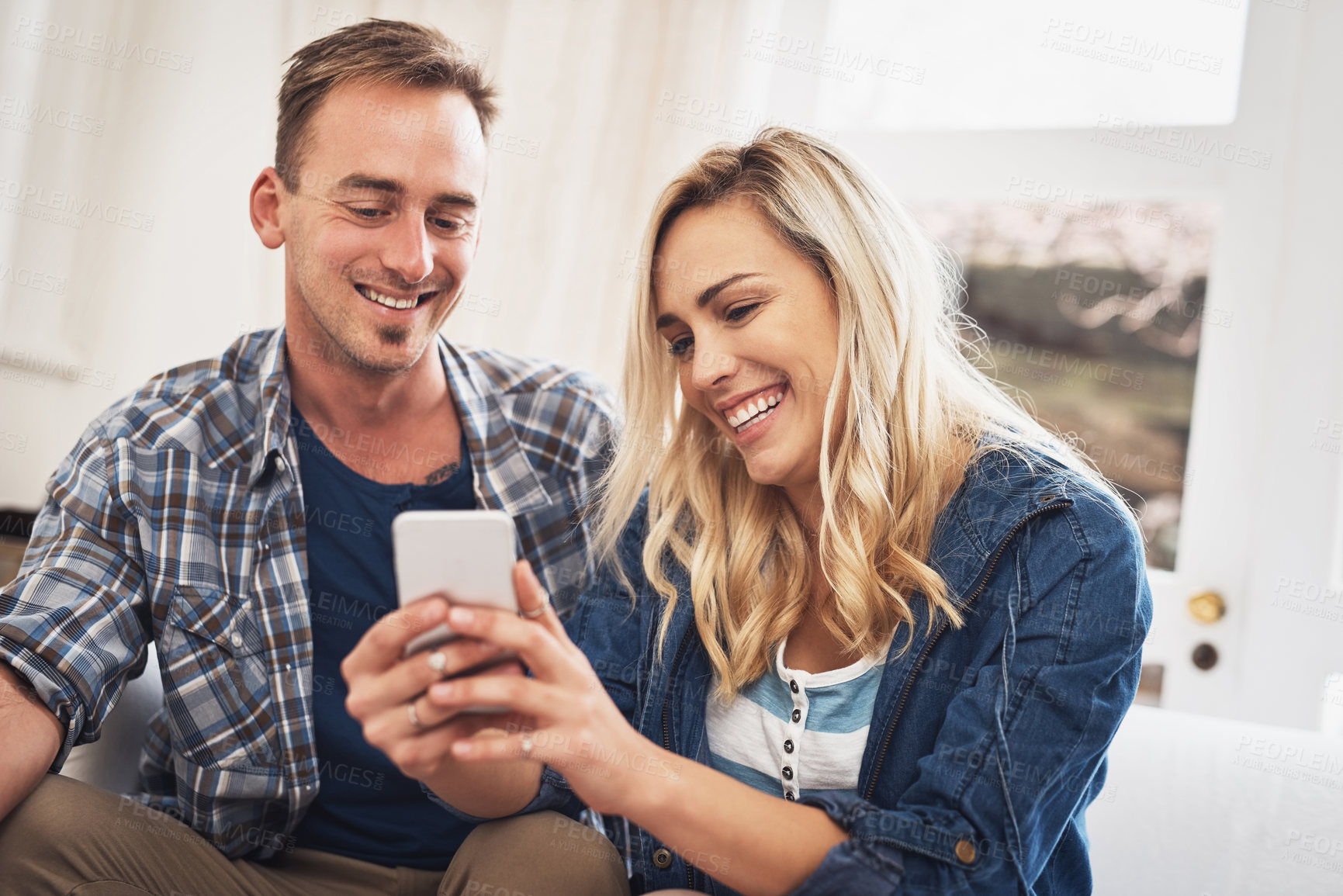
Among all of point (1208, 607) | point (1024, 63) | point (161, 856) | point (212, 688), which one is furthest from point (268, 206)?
point (1208, 607)

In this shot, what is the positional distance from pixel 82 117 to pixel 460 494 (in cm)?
197

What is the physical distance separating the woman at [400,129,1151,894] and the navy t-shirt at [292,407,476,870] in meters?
0.31

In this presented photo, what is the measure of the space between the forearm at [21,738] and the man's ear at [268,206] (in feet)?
2.72

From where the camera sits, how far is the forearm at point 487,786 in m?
1.21

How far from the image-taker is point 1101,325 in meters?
3.26

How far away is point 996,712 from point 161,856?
3.69ft

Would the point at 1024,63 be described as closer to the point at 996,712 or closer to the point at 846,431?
the point at 846,431

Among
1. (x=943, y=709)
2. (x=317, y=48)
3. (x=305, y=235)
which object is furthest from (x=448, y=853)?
(x=317, y=48)

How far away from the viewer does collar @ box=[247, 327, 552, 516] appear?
167 centimetres

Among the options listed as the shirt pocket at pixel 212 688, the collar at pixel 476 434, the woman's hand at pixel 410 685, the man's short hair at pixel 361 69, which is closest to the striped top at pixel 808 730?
the woman's hand at pixel 410 685

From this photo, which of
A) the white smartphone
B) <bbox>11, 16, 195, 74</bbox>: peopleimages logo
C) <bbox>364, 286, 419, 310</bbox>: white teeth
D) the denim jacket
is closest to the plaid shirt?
<bbox>364, 286, 419, 310</bbox>: white teeth

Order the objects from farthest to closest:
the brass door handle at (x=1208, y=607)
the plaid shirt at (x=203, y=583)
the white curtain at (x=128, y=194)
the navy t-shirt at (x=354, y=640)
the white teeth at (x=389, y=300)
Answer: the white curtain at (x=128, y=194), the brass door handle at (x=1208, y=607), the white teeth at (x=389, y=300), the navy t-shirt at (x=354, y=640), the plaid shirt at (x=203, y=583)

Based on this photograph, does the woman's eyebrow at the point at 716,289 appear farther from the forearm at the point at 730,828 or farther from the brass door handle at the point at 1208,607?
the brass door handle at the point at 1208,607

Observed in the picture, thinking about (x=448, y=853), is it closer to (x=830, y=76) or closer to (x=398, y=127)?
(x=398, y=127)
